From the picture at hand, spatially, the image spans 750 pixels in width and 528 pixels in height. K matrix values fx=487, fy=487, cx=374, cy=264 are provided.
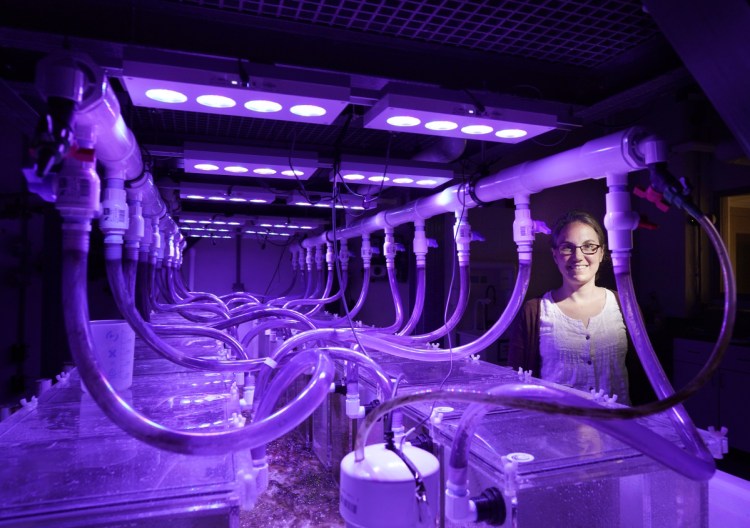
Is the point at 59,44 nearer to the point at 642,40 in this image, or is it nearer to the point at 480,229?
the point at 642,40

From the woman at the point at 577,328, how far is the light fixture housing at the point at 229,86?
1446 millimetres

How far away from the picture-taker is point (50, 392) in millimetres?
1543

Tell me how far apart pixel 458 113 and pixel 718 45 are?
60 cm

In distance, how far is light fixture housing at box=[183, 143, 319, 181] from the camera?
6.53ft

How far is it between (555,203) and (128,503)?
4.69 metres

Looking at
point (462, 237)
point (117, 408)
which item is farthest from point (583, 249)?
point (117, 408)

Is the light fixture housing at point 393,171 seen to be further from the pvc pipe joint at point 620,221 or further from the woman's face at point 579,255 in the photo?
the pvc pipe joint at point 620,221

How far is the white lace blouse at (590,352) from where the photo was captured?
2119mm

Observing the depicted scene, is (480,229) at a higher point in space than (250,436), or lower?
higher

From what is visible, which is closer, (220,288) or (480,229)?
(480,229)

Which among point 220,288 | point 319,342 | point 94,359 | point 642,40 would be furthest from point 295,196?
point 220,288

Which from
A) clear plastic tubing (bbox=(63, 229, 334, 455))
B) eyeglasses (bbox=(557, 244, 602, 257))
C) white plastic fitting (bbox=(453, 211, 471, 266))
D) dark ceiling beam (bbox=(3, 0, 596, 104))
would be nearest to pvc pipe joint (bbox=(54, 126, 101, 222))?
clear plastic tubing (bbox=(63, 229, 334, 455))

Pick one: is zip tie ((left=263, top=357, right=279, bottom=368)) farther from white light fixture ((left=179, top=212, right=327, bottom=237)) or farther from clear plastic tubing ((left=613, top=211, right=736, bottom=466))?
white light fixture ((left=179, top=212, right=327, bottom=237))

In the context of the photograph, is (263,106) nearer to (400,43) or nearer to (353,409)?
(400,43)
